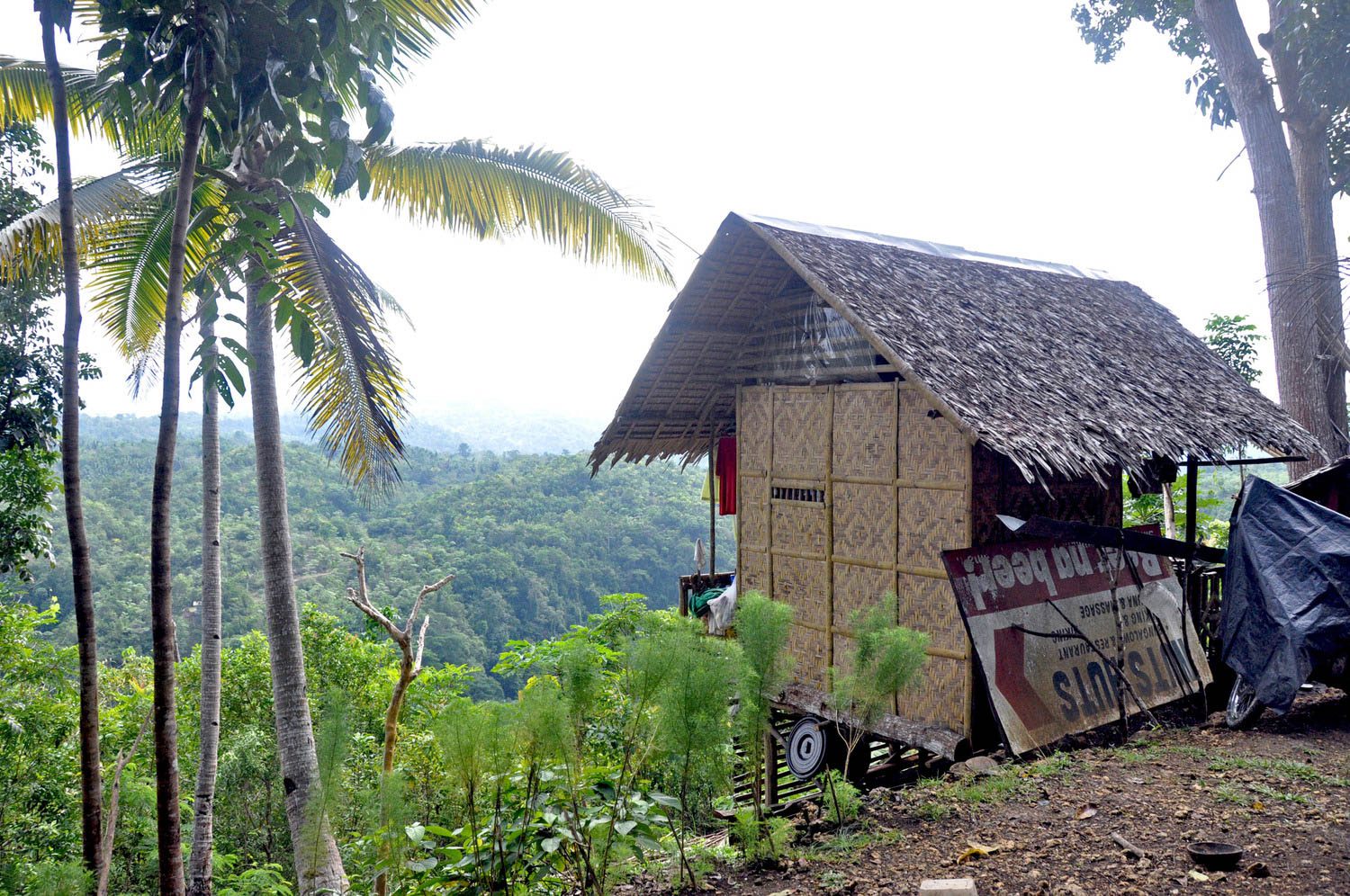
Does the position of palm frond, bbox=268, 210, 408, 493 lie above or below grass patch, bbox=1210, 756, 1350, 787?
above

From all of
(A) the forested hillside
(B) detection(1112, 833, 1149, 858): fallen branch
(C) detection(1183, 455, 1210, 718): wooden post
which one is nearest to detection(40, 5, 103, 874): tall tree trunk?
(B) detection(1112, 833, 1149, 858): fallen branch

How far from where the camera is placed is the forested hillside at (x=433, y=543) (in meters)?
20.5

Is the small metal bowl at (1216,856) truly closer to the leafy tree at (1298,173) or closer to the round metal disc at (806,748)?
the round metal disc at (806,748)

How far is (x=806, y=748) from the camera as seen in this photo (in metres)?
6.94

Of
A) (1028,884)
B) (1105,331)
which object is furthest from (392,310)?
(1028,884)

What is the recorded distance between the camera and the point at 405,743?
44.3ft

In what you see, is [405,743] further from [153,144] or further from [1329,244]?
[1329,244]

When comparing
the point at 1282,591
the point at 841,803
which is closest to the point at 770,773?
the point at 841,803

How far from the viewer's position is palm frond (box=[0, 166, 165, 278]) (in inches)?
261

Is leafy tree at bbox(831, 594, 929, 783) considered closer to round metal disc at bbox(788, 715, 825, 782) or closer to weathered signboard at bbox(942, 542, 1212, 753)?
weathered signboard at bbox(942, 542, 1212, 753)

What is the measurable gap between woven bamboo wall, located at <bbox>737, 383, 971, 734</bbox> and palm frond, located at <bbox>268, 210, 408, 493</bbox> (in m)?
3.11

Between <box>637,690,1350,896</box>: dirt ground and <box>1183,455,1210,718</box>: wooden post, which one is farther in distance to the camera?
<box>1183,455,1210,718</box>: wooden post

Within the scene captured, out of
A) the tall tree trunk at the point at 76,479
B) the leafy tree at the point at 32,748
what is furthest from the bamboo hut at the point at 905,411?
the leafy tree at the point at 32,748

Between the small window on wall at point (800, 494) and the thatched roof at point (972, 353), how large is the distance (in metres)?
0.96
